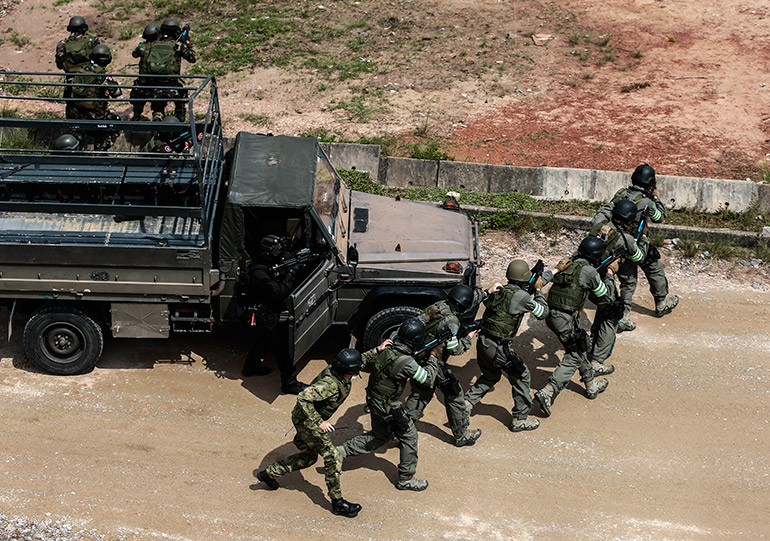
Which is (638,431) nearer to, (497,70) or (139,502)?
(139,502)

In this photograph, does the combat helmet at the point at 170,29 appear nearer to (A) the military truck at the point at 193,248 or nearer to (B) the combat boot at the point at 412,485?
(A) the military truck at the point at 193,248

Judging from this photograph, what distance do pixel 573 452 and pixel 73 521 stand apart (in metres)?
4.48

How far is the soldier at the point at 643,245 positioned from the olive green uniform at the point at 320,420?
426 cm

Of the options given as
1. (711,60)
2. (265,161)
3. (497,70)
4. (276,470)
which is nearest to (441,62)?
(497,70)


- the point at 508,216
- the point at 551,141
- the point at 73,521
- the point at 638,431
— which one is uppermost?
the point at 551,141

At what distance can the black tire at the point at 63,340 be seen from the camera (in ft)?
27.6

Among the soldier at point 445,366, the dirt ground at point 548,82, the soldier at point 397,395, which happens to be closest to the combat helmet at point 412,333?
the soldier at point 397,395

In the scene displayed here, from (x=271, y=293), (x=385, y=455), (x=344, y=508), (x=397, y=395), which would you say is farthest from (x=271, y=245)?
(x=344, y=508)

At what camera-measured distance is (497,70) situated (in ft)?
51.6

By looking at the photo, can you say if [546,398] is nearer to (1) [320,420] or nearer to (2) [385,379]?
(2) [385,379]

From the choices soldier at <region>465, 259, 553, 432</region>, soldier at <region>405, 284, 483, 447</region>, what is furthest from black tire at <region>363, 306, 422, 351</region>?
soldier at <region>465, 259, 553, 432</region>

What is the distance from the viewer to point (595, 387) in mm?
8719

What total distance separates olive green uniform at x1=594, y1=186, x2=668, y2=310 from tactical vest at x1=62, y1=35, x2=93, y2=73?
7974 millimetres

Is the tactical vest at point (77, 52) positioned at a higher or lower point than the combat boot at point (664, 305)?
higher
